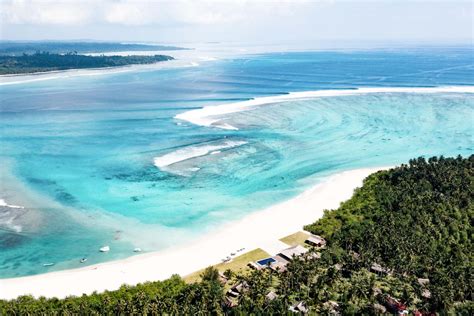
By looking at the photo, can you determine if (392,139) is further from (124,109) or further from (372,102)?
(124,109)

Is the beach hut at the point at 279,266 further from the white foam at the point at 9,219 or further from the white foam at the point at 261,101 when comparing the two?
the white foam at the point at 261,101

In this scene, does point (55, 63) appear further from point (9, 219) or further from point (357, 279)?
point (357, 279)

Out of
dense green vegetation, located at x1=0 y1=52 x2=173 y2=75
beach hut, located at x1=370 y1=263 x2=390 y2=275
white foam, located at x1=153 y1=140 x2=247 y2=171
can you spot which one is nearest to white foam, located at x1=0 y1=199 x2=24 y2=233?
white foam, located at x1=153 y1=140 x2=247 y2=171

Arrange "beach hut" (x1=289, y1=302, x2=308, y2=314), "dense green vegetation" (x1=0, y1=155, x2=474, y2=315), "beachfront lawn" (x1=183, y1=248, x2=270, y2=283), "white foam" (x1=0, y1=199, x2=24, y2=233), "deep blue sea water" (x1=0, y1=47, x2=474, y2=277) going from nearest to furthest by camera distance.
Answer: "dense green vegetation" (x1=0, y1=155, x2=474, y2=315), "beach hut" (x1=289, y1=302, x2=308, y2=314), "beachfront lawn" (x1=183, y1=248, x2=270, y2=283), "white foam" (x1=0, y1=199, x2=24, y2=233), "deep blue sea water" (x1=0, y1=47, x2=474, y2=277)

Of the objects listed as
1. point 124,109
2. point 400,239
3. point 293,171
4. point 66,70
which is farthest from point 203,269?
point 66,70

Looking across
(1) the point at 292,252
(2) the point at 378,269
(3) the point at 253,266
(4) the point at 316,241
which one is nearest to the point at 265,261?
(3) the point at 253,266

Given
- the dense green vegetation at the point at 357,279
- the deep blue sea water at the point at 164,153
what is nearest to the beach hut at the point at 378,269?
the dense green vegetation at the point at 357,279

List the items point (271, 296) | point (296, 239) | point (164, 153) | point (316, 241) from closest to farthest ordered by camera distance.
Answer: point (271, 296)
point (316, 241)
point (296, 239)
point (164, 153)

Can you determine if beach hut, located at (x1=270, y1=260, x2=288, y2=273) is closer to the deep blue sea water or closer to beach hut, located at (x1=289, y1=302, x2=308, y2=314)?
beach hut, located at (x1=289, y1=302, x2=308, y2=314)
